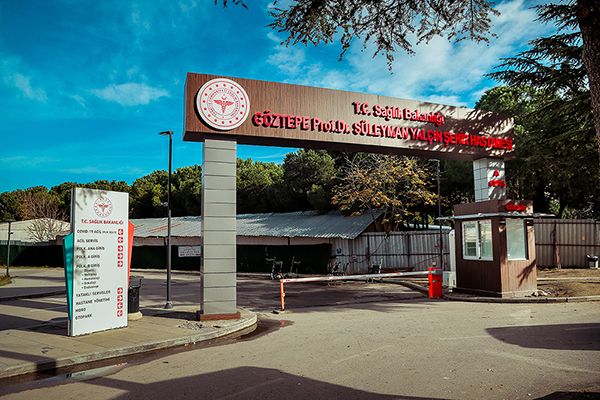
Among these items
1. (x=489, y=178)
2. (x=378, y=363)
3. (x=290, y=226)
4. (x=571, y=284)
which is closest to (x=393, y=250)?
(x=290, y=226)

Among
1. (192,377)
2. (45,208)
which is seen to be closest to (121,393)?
(192,377)

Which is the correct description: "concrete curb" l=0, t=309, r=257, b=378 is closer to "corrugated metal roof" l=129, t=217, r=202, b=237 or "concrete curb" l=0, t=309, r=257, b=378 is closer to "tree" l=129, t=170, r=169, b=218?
"corrugated metal roof" l=129, t=217, r=202, b=237

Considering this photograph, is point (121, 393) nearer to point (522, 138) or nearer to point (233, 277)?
point (233, 277)

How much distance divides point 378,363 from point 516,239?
1019 centimetres

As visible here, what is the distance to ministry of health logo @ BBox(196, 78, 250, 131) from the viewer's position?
10.6 metres

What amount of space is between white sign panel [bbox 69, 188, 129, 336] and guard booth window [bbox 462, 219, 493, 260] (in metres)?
11.6

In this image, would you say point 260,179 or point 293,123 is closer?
point 293,123

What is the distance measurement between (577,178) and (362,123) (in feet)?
62.7

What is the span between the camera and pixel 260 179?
4616 centimetres

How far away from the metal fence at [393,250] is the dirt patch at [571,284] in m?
7.08

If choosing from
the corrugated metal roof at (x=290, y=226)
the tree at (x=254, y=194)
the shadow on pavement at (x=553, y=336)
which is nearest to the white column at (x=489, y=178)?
the shadow on pavement at (x=553, y=336)

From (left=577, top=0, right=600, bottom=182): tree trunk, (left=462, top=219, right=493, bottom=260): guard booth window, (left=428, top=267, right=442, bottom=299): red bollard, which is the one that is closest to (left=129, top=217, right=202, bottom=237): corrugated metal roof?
(left=428, top=267, right=442, bottom=299): red bollard

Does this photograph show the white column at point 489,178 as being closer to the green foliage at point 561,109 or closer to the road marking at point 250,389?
the green foliage at point 561,109

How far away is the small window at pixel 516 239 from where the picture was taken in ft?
46.7
